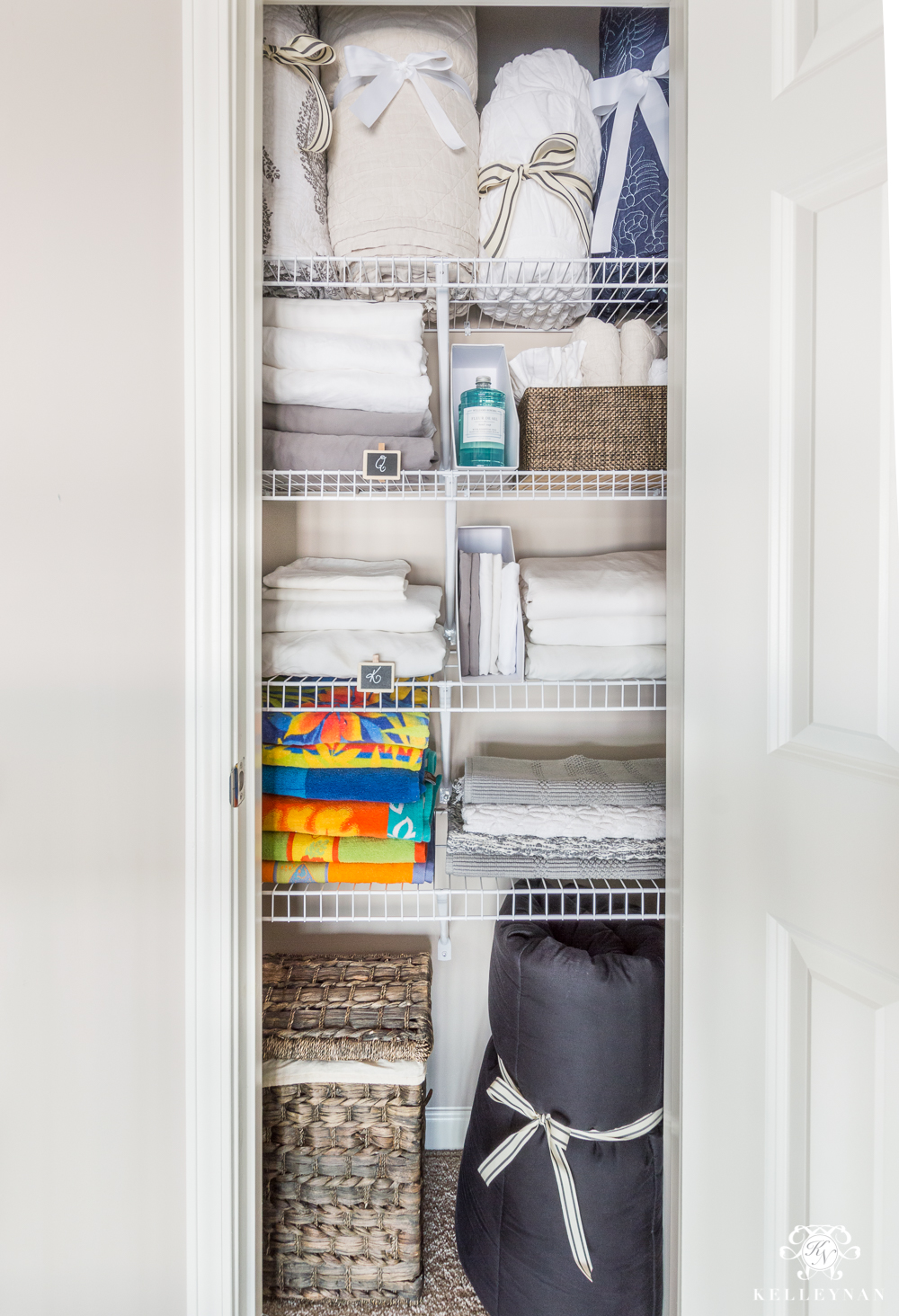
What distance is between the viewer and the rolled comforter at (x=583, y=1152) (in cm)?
111

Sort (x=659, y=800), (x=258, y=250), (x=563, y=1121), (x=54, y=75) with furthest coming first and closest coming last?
(x=659, y=800), (x=563, y=1121), (x=258, y=250), (x=54, y=75)

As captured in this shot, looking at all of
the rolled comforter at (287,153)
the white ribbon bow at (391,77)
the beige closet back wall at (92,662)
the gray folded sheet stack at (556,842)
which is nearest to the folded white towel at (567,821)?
the gray folded sheet stack at (556,842)

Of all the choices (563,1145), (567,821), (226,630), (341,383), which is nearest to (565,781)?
(567,821)

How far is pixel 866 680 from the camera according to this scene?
70cm

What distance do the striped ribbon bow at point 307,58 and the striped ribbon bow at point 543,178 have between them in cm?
27

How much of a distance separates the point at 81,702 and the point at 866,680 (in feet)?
2.38

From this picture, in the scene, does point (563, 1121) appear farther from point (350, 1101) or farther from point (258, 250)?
point (258, 250)

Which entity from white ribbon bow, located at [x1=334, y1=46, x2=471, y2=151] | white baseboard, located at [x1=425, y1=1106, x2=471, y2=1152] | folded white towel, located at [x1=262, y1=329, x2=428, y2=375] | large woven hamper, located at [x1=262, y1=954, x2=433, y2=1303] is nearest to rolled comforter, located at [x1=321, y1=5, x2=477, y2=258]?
white ribbon bow, located at [x1=334, y1=46, x2=471, y2=151]

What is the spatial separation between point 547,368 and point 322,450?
0.43 metres

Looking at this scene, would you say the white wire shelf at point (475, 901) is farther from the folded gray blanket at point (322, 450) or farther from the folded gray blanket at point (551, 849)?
the folded gray blanket at point (322, 450)

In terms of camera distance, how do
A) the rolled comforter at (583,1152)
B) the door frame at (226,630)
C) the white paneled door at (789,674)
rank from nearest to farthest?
the white paneled door at (789,674)
the door frame at (226,630)
the rolled comforter at (583,1152)

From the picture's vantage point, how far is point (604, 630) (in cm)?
124

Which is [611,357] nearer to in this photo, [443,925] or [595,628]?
[595,628]

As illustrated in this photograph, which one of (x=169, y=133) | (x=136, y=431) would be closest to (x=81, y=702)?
(x=136, y=431)
